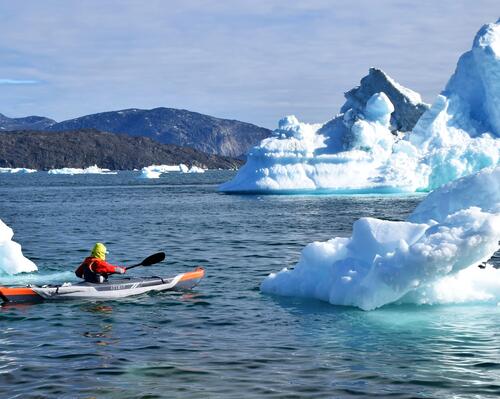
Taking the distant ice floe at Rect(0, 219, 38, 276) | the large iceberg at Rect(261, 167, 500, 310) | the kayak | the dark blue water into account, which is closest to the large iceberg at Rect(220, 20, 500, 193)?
the dark blue water

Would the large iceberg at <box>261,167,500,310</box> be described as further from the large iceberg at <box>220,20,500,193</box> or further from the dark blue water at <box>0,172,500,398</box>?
the large iceberg at <box>220,20,500,193</box>

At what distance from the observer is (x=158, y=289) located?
57.7 ft

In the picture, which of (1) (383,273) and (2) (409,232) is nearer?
(1) (383,273)

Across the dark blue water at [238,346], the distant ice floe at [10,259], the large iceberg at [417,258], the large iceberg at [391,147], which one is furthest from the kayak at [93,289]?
the large iceberg at [391,147]

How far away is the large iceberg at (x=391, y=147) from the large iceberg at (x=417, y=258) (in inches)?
1504

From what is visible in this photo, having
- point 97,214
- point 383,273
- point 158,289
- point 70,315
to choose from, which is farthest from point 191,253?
point 97,214

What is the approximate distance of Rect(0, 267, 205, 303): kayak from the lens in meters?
15.8

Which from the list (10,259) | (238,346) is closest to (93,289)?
(10,259)

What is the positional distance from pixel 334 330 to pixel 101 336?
4019 mm

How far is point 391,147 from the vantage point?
59.0 m

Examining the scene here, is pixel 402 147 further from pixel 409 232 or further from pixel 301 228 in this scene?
pixel 409 232

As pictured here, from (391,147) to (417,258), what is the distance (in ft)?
153

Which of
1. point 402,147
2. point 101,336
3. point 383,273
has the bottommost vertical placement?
point 101,336

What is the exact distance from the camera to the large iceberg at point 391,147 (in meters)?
54.0
